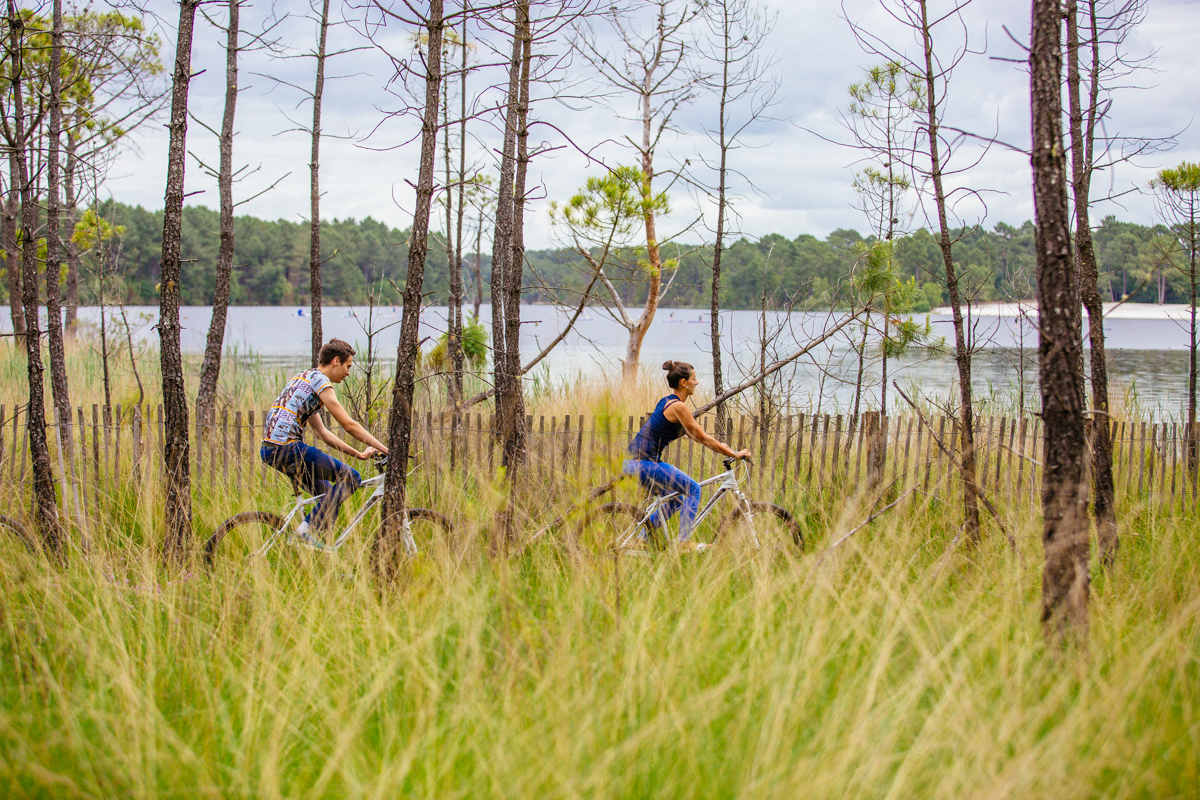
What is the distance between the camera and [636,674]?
298cm

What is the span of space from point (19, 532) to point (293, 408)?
5.74 ft

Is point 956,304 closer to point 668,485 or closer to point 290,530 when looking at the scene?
point 668,485

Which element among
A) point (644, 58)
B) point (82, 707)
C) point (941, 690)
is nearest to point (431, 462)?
point (82, 707)

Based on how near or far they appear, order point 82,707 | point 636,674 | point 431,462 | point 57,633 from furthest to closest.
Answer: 1. point 431,462
2. point 57,633
3. point 636,674
4. point 82,707

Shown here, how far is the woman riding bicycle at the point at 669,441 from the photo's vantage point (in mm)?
5016

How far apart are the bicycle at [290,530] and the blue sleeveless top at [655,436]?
1363 mm

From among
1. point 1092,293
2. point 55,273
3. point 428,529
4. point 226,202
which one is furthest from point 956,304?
point 226,202

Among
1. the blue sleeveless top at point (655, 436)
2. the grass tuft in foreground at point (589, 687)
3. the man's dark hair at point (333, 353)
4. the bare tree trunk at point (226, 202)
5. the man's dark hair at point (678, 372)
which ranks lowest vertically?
the grass tuft in foreground at point (589, 687)

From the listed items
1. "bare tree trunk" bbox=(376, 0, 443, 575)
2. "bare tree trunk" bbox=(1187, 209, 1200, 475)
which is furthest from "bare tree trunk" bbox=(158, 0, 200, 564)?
"bare tree trunk" bbox=(1187, 209, 1200, 475)

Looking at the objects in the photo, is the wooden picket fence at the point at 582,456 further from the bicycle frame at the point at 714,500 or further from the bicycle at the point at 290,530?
the bicycle at the point at 290,530

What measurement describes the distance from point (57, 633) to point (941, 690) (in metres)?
3.61

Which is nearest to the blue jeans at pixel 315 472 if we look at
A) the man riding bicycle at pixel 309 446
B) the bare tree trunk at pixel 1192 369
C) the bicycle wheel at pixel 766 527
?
the man riding bicycle at pixel 309 446

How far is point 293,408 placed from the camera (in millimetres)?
4832

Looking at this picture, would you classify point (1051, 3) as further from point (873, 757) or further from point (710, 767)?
point (710, 767)
